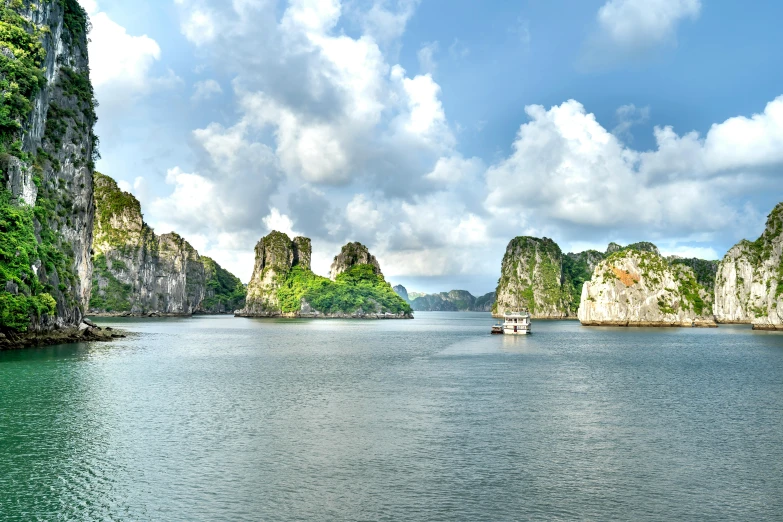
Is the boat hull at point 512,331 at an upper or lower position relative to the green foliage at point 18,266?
lower

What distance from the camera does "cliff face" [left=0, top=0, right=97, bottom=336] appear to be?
63.9 metres

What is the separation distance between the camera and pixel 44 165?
267 feet

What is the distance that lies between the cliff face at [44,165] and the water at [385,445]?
15262 millimetres

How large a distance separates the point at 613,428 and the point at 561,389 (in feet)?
47.3

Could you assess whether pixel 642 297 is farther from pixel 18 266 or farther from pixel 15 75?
pixel 15 75

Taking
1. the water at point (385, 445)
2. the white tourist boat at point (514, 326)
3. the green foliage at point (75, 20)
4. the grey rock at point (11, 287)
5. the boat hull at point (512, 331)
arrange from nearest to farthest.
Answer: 1. the water at point (385, 445)
2. the grey rock at point (11, 287)
3. the green foliage at point (75, 20)
4. the boat hull at point (512, 331)
5. the white tourist boat at point (514, 326)

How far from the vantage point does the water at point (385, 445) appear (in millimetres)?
19062

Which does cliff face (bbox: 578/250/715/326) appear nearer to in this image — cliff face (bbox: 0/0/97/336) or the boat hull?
the boat hull

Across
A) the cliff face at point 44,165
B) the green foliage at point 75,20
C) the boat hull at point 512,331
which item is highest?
the green foliage at point 75,20

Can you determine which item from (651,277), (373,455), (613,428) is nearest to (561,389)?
(613,428)

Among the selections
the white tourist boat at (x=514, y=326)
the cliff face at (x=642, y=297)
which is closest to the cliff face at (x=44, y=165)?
the white tourist boat at (x=514, y=326)

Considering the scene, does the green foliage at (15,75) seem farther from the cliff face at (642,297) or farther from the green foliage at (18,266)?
the cliff face at (642,297)

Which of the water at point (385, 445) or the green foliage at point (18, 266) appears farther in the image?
the green foliage at point (18, 266)

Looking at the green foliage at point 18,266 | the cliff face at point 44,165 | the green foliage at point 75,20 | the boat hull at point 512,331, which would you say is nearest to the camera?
the green foliage at point 18,266
